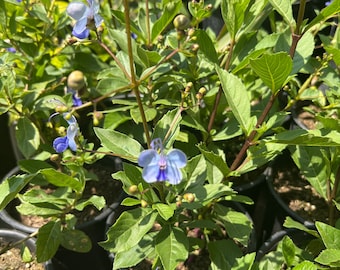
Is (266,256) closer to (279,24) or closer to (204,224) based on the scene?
(204,224)

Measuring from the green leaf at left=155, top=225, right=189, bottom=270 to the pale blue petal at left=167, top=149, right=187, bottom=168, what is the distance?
262mm

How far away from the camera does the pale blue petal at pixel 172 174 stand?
3.37 feet

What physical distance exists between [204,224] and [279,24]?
923mm

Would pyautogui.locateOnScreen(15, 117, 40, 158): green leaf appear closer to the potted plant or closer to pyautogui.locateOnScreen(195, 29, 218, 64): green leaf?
the potted plant

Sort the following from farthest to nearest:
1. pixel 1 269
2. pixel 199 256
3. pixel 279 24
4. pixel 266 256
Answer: pixel 279 24 → pixel 199 256 → pixel 1 269 → pixel 266 256

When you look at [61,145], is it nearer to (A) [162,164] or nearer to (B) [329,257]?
(A) [162,164]

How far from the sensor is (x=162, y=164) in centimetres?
103

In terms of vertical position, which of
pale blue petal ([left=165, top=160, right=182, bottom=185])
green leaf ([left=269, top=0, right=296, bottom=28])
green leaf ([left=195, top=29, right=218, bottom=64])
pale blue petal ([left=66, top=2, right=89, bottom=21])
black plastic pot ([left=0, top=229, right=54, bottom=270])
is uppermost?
pale blue petal ([left=66, top=2, right=89, bottom=21])

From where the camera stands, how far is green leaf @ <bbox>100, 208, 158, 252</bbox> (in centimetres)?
115

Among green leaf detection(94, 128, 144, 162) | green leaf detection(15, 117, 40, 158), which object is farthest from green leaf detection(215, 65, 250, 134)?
green leaf detection(15, 117, 40, 158)

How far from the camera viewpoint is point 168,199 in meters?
1.26

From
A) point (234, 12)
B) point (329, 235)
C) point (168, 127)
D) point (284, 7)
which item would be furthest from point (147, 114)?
point (329, 235)

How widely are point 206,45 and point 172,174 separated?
517 millimetres

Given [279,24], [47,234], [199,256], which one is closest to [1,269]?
[47,234]
